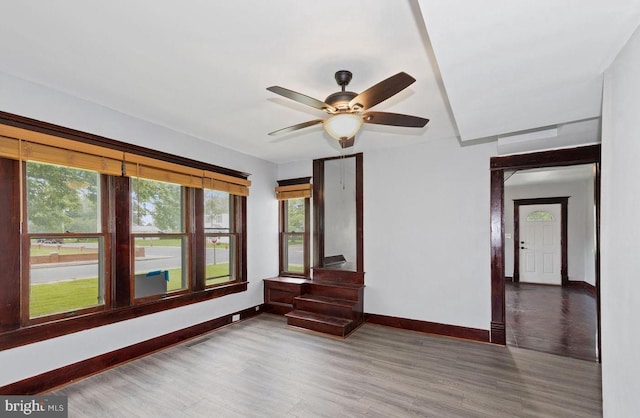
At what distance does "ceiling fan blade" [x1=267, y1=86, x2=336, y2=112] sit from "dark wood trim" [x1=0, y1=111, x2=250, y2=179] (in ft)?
7.25

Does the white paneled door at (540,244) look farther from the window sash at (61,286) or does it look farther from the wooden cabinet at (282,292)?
the window sash at (61,286)

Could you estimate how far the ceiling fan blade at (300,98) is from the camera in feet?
6.45

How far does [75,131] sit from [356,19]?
2.83m

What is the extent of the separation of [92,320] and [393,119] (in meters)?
3.45

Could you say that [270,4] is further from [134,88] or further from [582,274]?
[582,274]

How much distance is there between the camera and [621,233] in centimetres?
151

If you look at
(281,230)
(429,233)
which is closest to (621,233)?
(429,233)

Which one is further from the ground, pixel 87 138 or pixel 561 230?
pixel 87 138

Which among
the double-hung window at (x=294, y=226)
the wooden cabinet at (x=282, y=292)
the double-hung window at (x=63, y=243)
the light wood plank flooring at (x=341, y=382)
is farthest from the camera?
the double-hung window at (x=294, y=226)

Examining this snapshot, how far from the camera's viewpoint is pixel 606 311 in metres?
1.75

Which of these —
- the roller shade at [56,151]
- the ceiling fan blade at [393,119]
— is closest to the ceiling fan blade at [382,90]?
the ceiling fan blade at [393,119]

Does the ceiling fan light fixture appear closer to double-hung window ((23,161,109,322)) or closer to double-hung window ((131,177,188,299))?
double-hung window ((131,177,188,299))

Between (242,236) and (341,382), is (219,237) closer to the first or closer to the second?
(242,236)

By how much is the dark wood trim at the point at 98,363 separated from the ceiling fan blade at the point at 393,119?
343 cm
